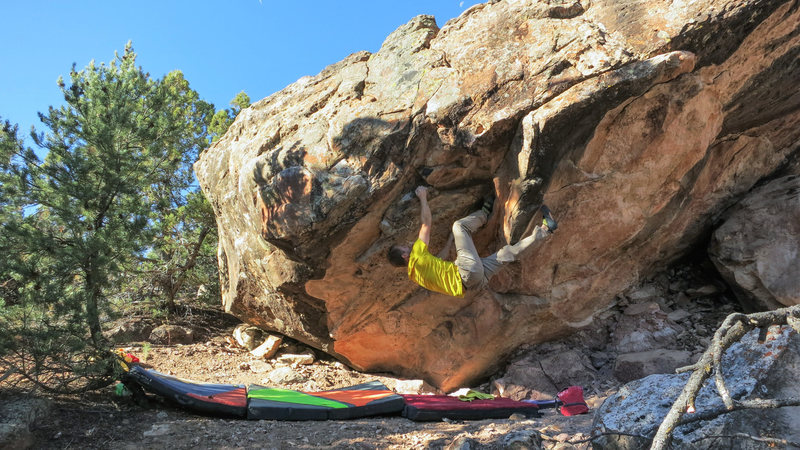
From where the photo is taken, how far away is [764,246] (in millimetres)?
6289

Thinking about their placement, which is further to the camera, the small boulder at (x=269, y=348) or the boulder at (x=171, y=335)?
the boulder at (x=171, y=335)

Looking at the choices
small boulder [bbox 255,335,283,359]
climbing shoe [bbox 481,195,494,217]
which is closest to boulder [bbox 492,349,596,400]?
climbing shoe [bbox 481,195,494,217]

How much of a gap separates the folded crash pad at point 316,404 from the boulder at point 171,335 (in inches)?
122

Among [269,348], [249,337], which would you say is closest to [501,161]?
[269,348]

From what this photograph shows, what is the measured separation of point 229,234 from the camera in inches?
276

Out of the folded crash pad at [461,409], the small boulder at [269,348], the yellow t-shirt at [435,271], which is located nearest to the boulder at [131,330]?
the small boulder at [269,348]

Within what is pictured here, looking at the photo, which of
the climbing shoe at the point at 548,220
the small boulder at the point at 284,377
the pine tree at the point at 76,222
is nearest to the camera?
the pine tree at the point at 76,222

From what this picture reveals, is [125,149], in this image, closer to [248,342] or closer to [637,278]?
[248,342]

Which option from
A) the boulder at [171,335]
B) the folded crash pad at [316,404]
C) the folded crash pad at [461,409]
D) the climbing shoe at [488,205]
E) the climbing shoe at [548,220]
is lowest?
the folded crash pad at [461,409]

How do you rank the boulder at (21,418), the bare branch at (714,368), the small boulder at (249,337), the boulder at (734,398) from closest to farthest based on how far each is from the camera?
the bare branch at (714,368) < the boulder at (734,398) < the boulder at (21,418) < the small boulder at (249,337)

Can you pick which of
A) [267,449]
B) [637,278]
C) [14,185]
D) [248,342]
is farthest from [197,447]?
[637,278]

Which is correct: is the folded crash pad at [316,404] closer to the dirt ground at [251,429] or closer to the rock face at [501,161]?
the dirt ground at [251,429]

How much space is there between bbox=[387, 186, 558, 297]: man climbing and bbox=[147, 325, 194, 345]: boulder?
469 centimetres

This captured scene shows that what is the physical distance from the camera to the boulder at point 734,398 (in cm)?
301
